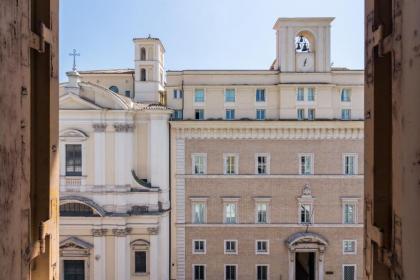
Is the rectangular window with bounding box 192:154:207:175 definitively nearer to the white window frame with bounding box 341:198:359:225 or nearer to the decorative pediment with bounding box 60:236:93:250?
the decorative pediment with bounding box 60:236:93:250

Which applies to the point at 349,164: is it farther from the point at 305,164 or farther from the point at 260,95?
the point at 260,95

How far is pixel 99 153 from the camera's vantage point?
25531 mm

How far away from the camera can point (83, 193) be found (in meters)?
25.2

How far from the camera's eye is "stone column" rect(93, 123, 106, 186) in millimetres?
25391

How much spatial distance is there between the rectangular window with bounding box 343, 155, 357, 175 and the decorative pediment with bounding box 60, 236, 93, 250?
1638 cm

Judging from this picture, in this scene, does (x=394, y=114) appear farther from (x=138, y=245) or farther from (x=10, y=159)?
(x=138, y=245)

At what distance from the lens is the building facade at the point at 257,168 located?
25.9m

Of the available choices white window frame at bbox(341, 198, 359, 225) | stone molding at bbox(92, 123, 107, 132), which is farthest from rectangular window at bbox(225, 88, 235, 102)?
white window frame at bbox(341, 198, 359, 225)

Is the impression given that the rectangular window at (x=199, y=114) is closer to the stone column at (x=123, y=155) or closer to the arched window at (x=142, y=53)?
the stone column at (x=123, y=155)

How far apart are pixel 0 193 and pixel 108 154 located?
2263 centimetres

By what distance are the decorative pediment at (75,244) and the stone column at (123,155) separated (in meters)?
3.99

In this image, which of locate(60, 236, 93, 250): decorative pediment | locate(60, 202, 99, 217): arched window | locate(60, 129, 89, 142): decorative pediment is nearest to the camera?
locate(60, 236, 93, 250): decorative pediment

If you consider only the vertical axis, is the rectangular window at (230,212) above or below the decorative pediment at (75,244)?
above

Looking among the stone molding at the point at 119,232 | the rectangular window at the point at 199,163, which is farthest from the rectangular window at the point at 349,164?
Answer: the stone molding at the point at 119,232
